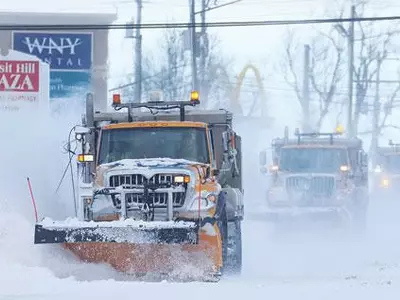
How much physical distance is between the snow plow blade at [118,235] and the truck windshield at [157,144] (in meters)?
1.85

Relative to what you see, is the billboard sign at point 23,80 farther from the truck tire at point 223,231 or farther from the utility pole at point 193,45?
the truck tire at point 223,231

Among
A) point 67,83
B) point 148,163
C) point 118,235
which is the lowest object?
point 118,235

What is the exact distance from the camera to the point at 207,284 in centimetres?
1188

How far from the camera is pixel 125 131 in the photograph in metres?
14.5

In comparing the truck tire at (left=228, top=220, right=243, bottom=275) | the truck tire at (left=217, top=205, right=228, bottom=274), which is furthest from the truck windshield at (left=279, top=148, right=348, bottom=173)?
the truck tire at (left=217, top=205, right=228, bottom=274)

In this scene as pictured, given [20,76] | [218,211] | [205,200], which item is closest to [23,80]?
[20,76]

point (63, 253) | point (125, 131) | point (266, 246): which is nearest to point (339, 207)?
point (266, 246)

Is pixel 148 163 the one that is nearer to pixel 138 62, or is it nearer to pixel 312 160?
pixel 312 160

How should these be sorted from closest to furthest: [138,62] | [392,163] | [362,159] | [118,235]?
[118,235], [362,159], [392,163], [138,62]

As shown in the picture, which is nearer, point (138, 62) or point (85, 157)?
point (85, 157)

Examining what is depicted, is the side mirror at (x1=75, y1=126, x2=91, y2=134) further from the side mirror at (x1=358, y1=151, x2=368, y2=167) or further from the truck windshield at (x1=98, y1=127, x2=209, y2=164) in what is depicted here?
the side mirror at (x1=358, y1=151, x2=368, y2=167)

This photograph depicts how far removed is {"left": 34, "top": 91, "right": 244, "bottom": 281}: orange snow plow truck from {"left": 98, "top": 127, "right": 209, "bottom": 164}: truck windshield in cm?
1

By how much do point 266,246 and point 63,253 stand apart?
29.6 feet

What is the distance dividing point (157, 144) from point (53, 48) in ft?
83.1
